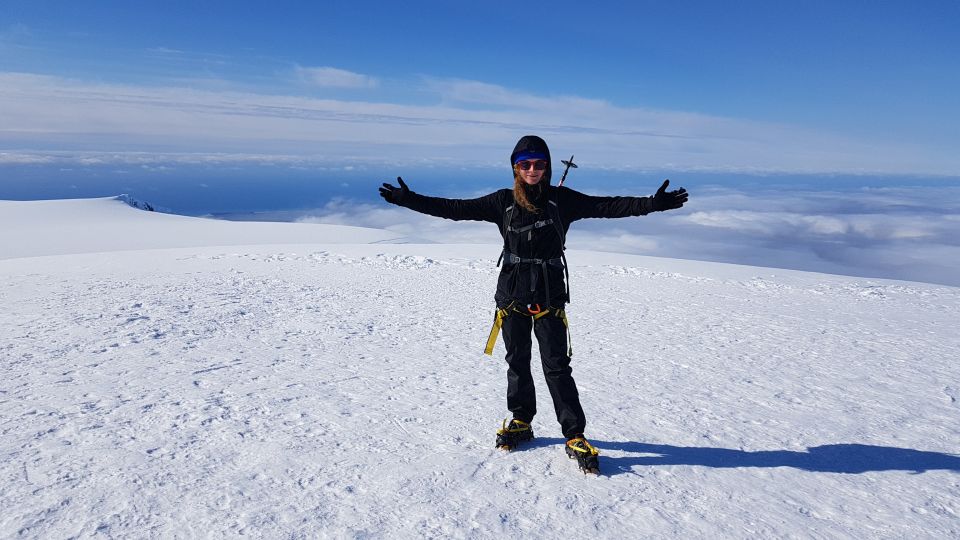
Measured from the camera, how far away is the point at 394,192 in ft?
13.4

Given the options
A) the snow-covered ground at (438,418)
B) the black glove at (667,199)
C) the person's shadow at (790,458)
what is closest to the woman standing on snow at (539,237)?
the black glove at (667,199)

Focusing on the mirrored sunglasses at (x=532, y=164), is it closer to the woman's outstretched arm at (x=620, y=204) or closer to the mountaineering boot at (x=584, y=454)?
the woman's outstretched arm at (x=620, y=204)

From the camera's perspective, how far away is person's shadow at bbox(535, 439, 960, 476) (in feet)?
13.4

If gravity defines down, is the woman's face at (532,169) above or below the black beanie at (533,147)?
below

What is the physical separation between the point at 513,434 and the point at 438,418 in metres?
0.79

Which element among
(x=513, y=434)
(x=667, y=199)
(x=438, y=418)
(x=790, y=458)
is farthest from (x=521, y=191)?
(x=790, y=458)

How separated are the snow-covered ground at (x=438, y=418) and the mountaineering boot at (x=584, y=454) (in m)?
0.09

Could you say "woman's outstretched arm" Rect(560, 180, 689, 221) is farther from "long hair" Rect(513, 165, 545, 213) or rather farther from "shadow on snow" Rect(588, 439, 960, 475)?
"shadow on snow" Rect(588, 439, 960, 475)

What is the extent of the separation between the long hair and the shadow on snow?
1.88 meters

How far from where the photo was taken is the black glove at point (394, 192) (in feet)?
13.3

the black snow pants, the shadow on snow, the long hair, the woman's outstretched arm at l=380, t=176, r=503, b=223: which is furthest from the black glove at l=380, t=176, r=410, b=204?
the shadow on snow

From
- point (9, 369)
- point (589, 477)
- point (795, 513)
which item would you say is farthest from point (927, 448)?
point (9, 369)

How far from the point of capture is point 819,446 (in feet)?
14.7

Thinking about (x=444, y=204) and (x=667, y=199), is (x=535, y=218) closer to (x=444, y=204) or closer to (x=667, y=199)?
(x=444, y=204)
